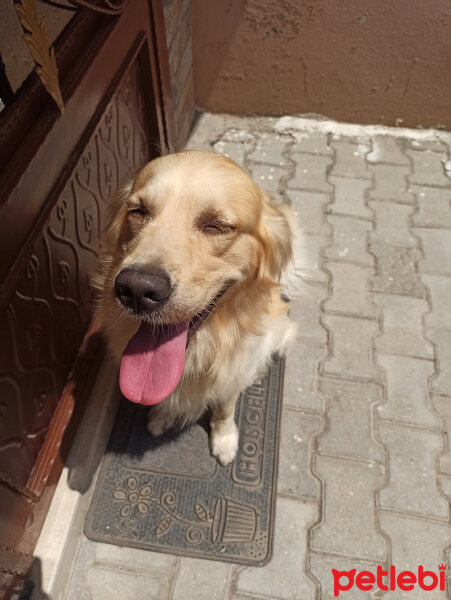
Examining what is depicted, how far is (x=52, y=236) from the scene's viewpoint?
209cm

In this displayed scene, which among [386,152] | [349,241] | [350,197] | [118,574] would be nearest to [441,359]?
[349,241]

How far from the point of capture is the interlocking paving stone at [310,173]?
13.1ft

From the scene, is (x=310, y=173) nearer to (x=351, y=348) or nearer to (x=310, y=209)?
(x=310, y=209)

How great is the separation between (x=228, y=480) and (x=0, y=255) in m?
1.75

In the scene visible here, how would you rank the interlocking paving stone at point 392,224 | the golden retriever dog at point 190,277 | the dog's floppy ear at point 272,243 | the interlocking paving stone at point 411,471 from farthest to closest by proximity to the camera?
the interlocking paving stone at point 392,224 → the interlocking paving stone at point 411,471 → the dog's floppy ear at point 272,243 → the golden retriever dog at point 190,277

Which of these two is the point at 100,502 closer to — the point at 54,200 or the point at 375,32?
the point at 54,200

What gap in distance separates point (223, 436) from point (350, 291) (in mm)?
1543

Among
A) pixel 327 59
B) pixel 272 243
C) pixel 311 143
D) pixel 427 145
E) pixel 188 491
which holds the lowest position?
pixel 188 491

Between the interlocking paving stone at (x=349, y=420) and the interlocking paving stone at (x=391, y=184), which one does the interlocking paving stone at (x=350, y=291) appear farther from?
the interlocking paving stone at (x=391, y=184)

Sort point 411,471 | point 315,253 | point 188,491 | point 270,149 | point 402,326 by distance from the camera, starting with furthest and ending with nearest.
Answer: point 270,149, point 315,253, point 402,326, point 411,471, point 188,491

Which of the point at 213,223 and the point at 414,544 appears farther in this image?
the point at 414,544

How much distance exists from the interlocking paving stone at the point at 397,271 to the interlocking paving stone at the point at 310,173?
834mm

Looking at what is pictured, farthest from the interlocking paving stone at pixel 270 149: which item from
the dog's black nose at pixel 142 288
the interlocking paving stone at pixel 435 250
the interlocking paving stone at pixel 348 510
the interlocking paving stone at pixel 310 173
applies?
the dog's black nose at pixel 142 288

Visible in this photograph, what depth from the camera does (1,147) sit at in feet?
5.13
